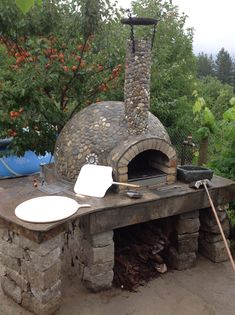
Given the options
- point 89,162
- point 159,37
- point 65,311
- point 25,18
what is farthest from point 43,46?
point 159,37

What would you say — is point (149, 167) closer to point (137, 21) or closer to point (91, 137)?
point (91, 137)

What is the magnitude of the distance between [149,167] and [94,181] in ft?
4.26

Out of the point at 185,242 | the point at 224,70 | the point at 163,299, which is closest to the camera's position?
the point at 163,299

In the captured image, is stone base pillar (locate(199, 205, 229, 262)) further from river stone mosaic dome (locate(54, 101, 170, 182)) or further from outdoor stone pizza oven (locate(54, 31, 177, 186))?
river stone mosaic dome (locate(54, 101, 170, 182))

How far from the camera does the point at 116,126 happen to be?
17.9 feet

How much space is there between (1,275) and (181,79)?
10.3m

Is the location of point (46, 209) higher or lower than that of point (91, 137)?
lower

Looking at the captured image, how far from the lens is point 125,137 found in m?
5.36

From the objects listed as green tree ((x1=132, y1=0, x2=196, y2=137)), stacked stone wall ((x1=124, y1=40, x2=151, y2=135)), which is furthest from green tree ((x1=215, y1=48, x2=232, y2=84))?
stacked stone wall ((x1=124, y1=40, x2=151, y2=135))

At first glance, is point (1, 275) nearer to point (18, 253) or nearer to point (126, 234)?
point (18, 253)

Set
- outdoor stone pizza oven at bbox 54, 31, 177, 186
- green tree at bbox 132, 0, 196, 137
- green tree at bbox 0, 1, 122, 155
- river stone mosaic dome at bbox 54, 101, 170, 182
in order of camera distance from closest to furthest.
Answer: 1. outdoor stone pizza oven at bbox 54, 31, 177, 186
2. river stone mosaic dome at bbox 54, 101, 170, 182
3. green tree at bbox 0, 1, 122, 155
4. green tree at bbox 132, 0, 196, 137

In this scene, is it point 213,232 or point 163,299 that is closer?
point 163,299

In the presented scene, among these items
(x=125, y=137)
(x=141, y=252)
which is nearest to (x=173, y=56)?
(x=125, y=137)

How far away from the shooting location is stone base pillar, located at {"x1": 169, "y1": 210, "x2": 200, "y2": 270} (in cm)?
559
